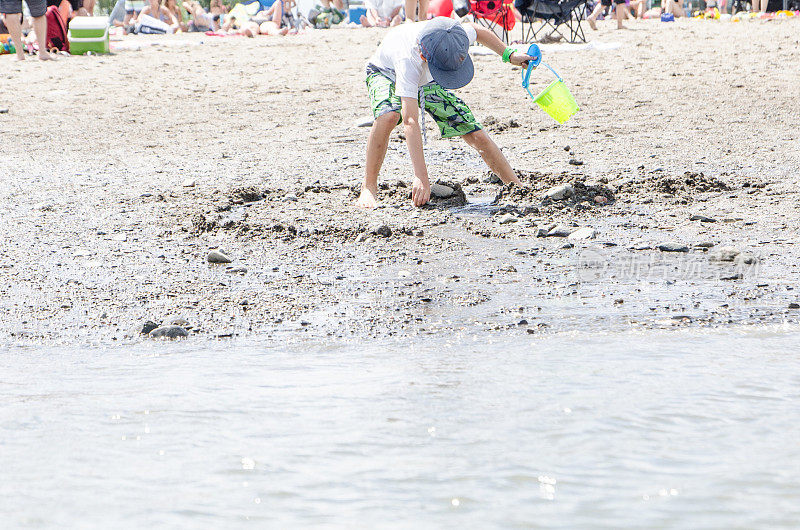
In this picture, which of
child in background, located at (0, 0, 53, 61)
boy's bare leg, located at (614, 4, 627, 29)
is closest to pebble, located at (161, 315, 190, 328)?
child in background, located at (0, 0, 53, 61)

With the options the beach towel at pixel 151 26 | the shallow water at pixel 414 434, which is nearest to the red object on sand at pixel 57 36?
the beach towel at pixel 151 26

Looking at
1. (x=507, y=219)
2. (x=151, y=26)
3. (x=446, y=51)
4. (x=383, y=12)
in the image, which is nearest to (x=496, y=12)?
(x=383, y=12)

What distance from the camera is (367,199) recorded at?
18.8 ft

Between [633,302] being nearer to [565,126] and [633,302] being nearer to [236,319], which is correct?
[236,319]

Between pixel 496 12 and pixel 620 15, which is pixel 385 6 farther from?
pixel 496 12

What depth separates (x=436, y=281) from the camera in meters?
4.30

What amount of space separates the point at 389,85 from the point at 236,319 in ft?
7.28

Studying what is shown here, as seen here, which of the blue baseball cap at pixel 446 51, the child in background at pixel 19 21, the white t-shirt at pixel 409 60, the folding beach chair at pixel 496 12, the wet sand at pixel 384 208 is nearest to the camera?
the wet sand at pixel 384 208

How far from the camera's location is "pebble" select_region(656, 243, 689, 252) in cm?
465

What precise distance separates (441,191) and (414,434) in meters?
3.26

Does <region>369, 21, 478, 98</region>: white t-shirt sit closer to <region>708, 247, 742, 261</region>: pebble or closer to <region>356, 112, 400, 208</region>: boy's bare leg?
<region>356, 112, 400, 208</region>: boy's bare leg

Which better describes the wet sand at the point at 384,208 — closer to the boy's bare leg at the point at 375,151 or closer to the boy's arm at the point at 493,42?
the boy's bare leg at the point at 375,151

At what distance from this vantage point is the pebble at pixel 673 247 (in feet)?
15.3

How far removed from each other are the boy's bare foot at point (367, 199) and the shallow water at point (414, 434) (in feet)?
7.41
